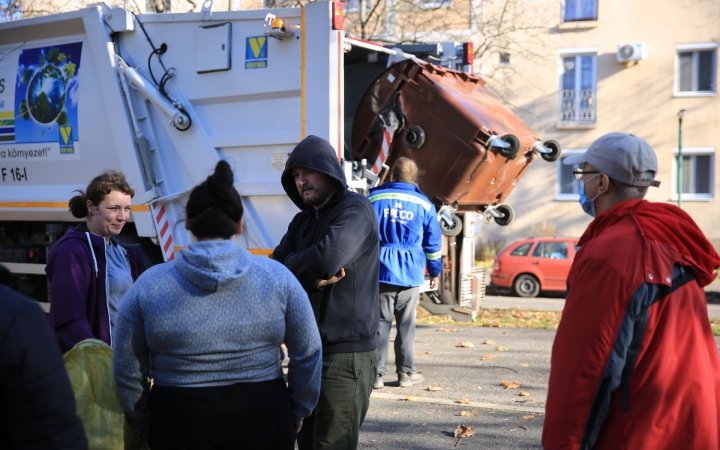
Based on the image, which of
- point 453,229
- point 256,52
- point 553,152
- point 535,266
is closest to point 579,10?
point 535,266

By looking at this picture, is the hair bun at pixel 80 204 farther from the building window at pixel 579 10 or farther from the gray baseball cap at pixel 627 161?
the building window at pixel 579 10

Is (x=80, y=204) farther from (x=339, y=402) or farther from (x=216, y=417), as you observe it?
(x=216, y=417)

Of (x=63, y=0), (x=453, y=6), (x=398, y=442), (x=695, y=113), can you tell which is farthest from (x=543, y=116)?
(x=398, y=442)

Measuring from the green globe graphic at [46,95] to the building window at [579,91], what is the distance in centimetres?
1842

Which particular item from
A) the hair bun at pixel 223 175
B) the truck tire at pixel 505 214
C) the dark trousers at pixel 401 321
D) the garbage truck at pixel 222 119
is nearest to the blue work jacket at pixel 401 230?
the dark trousers at pixel 401 321

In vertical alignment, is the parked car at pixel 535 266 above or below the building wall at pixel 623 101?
below

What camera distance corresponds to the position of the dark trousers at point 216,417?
2451mm

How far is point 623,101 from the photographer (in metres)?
23.0

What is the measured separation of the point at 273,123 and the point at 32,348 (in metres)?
4.66

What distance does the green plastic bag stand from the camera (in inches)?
103

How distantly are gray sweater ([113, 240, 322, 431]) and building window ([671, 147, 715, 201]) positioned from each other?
72.5 feet

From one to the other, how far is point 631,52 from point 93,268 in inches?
840

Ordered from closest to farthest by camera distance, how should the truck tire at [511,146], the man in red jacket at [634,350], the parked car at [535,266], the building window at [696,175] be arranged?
the man in red jacket at [634,350] < the truck tire at [511,146] < the parked car at [535,266] < the building window at [696,175]

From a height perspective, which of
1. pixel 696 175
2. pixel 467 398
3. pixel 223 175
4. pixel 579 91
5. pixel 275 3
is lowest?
pixel 467 398
